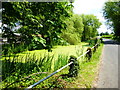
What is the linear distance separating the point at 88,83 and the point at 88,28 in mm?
51223

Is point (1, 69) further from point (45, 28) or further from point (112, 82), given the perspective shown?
point (112, 82)

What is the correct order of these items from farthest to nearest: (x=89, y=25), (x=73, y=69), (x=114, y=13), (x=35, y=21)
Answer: (x=89, y=25)
(x=114, y=13)
(x=73, y=69)
(x=35, y=21)

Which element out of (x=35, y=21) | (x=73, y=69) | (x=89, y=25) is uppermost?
(x=89, y=25)

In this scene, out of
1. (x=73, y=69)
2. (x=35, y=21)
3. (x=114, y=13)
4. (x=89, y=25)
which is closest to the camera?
(x=35, y=21)

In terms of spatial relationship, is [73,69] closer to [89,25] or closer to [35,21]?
[35,21]

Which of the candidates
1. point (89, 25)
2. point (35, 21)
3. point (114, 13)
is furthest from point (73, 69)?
point (89, 25)

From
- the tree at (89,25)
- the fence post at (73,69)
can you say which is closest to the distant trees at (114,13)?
the tree at (89,25)

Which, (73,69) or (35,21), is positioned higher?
(35,21)

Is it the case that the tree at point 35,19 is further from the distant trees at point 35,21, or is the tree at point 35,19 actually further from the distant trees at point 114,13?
the distant trees at point 114,13

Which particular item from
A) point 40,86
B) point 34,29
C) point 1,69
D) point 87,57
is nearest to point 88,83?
point 40,86

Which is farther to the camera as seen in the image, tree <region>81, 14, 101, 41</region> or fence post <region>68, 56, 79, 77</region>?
tree <region>81, 14, 101, 41</region>

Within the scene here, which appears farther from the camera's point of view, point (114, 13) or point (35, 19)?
point (114, 13)

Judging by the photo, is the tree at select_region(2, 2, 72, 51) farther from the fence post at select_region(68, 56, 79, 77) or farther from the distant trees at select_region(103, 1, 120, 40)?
the distant trees at select_region(103, 1, 120, 40)

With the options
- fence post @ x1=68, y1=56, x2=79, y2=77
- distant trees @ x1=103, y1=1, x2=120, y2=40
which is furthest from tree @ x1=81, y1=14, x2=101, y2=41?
fence post @ x1=68, y1=56, x2=79, y2=77
